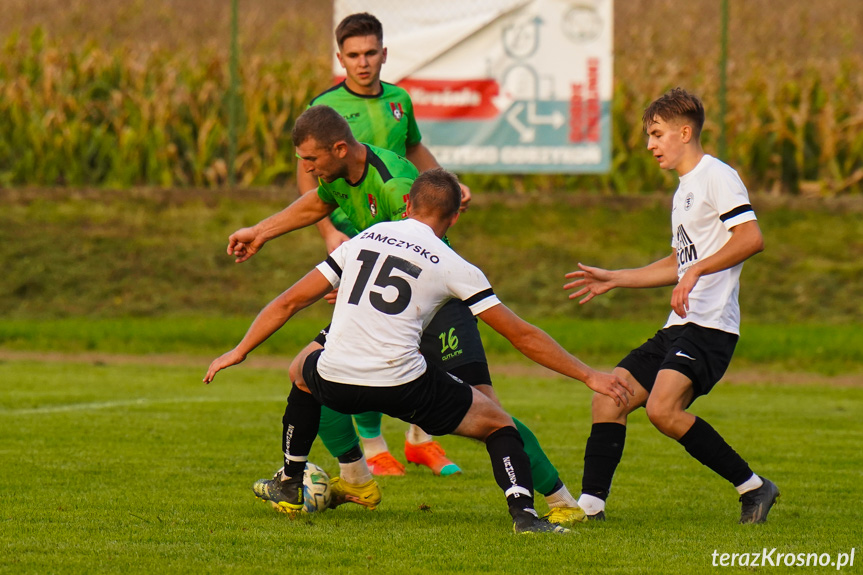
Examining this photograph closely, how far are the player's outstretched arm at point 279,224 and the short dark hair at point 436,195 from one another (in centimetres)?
107

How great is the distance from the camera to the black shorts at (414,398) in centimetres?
496

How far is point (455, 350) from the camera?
6012mm

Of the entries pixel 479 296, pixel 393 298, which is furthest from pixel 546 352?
pixel 393 298

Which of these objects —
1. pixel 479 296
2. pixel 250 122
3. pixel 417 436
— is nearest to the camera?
pixel 479 296

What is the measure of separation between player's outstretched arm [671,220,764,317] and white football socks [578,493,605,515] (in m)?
0.95

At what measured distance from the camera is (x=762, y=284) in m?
15.3

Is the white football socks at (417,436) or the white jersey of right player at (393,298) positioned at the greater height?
the white jersey of right player at (393,298)

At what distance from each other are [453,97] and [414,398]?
37.4 feet

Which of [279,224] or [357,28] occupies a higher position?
[357,28]

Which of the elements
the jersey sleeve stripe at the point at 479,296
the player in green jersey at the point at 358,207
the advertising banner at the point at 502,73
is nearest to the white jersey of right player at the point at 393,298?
the jersey sleeve stripe at the point at 479,296

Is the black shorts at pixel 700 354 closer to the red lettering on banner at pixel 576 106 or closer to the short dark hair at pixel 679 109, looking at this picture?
the short dark hair at pixel 679 109

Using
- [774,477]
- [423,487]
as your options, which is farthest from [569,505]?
[774,477]

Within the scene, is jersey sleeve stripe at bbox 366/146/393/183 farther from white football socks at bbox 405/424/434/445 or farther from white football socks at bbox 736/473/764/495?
white football socks at bbox 736/473/764/495

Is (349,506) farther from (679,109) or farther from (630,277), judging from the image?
(679,109)
